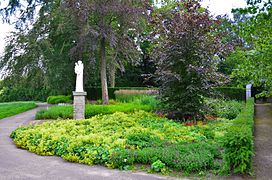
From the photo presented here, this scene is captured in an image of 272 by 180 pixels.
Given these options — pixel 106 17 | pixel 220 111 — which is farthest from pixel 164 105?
pixel 106 17

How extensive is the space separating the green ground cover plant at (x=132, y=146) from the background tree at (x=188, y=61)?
58.8 inches

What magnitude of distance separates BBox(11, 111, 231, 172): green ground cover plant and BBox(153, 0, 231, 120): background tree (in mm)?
1493

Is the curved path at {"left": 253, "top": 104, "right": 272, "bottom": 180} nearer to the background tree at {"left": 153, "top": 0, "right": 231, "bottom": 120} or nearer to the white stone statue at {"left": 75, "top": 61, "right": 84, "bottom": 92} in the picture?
the background tree at {"left": 153, "top": 0, "right": 231, "bottom": 120}

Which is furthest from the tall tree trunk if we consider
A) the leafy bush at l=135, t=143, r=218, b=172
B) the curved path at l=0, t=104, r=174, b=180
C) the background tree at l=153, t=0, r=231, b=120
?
the leafy bush at l=135, t=143, r=218, b=172

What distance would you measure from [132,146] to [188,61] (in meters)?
4.62

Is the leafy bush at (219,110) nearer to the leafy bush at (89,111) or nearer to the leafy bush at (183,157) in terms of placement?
the leafy bush at (89,111)

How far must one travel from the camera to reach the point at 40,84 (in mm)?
16047

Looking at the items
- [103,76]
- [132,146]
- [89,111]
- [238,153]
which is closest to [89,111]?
[89,111]

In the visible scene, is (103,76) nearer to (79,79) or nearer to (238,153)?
(79,79)

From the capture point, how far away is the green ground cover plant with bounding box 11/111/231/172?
13.7ft

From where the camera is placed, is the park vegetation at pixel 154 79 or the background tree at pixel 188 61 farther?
the background tree at pixel 188 61

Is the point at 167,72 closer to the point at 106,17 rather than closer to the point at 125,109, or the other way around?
the point at 125,109

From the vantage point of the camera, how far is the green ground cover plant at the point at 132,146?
4180 millimetres

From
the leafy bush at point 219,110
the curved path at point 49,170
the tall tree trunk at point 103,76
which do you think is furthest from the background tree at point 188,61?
the tall tree trunk at point 103,76
